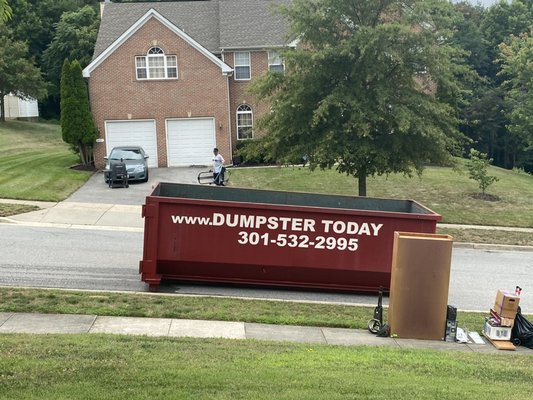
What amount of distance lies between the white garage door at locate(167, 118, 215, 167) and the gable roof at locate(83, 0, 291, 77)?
3.26m

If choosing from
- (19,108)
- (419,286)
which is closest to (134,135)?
(419,286)

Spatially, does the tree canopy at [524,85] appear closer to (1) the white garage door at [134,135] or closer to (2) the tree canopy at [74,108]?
(1) the white garage door at [134,135]

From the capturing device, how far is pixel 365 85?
1844 centimetres

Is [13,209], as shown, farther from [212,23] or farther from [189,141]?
[212,23]

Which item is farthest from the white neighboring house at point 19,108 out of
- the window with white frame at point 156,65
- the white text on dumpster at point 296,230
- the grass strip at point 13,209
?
the white text on dumpster at point 296,230

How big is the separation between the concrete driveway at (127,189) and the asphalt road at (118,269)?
17.1ft

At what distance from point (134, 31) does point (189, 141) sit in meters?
6.13

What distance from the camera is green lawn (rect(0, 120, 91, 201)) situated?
21125 millimetres

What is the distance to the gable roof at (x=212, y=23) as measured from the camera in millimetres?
31844

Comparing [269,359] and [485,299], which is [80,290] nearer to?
[269,359]

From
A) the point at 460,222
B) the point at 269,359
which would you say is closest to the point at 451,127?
the point at 460,222

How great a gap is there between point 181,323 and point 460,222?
45.8 ft

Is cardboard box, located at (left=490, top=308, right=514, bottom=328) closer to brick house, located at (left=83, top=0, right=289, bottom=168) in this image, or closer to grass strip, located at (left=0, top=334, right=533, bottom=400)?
grass strip, located at (left=0, top=334, right=533, bottom=400)

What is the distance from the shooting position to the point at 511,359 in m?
7.64
